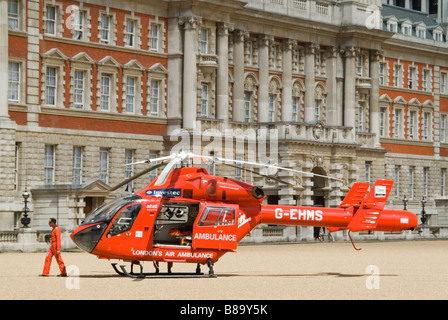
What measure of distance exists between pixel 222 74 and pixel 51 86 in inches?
504

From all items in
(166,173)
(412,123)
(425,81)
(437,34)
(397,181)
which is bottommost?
(397,181)

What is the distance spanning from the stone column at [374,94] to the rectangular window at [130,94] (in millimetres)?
22333

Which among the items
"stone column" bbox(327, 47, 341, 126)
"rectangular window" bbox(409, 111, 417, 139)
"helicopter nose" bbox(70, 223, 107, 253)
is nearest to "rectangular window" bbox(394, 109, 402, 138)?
"rectangular window" bbox(409, 111, 417, 139)

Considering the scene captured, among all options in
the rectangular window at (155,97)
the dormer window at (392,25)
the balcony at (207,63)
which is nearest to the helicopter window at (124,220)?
the rectangular window at (155,97)

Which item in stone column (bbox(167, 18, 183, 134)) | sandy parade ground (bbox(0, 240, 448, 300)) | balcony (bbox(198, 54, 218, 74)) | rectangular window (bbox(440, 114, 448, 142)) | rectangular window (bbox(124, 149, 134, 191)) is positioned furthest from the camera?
rectangular window (bbox(440, 114, 448, 142))

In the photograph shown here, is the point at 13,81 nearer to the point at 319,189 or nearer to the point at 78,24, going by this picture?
the point at 78,24

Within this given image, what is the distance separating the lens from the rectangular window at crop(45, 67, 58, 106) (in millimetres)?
60938

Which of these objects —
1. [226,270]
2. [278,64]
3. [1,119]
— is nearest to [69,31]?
[1,119]

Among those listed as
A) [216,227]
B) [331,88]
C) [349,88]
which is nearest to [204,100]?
[331,88]

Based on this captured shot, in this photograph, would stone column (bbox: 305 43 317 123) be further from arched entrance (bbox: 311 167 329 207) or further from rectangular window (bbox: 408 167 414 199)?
rectangular window (bbox: 408 167 414 199)

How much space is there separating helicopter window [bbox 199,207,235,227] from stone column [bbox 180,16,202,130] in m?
32.0

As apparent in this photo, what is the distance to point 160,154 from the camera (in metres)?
67.3

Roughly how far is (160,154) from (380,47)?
74.6 ft

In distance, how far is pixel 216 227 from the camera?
3484 cm
